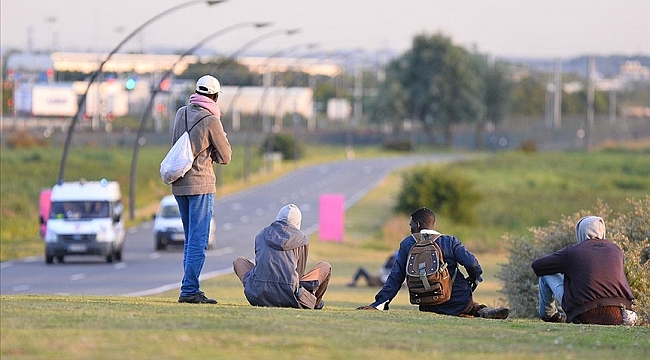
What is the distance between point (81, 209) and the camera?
36.6 meters

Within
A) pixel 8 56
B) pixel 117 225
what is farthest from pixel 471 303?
pixel 8 56

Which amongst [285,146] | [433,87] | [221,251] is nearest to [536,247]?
[221,251]

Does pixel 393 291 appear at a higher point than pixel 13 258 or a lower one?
higher

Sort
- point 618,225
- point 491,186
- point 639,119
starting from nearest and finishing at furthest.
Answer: point 618,225 < point 491,186 < point 639,119

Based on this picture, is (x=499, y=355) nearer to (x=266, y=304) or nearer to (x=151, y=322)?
(x=151, y=322)

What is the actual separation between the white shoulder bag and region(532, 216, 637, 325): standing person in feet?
12.7

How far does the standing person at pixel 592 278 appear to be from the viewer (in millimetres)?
13016

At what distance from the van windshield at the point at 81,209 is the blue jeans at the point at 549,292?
949 inches

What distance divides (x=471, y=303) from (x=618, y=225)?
22.8 feet

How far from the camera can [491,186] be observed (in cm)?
7944

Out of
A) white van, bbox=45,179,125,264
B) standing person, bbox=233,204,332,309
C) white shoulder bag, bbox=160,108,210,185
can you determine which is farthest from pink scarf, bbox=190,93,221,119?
white van, bbox=45,179,125,264

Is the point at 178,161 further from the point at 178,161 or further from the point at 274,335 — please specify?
the point at 274,335

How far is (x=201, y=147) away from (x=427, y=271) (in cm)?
264

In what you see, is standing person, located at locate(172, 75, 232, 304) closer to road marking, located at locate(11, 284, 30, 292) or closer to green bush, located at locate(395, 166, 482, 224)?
road marking, located at locate(11, 284, 30, 292)
